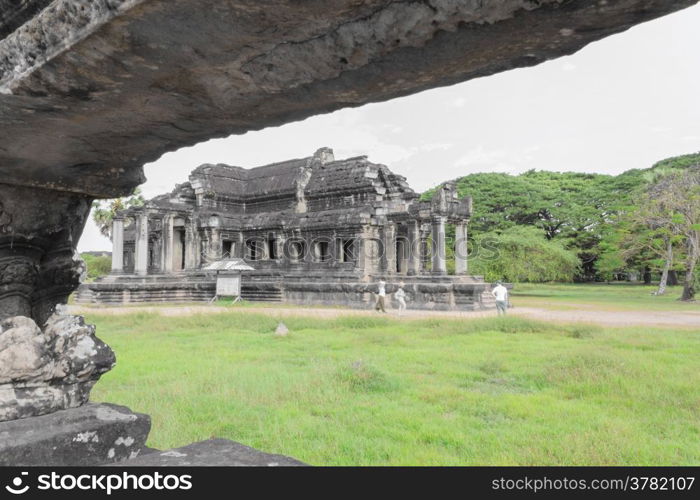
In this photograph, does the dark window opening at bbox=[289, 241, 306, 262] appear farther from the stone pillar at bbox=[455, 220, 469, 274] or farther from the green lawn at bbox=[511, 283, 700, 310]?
the green lawn at bbox=[511, 283, 700, 310]

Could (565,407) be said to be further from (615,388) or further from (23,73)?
(23,73)

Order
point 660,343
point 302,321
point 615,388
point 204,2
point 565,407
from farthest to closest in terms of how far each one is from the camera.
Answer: point 302,321, point 660,343, point 615,388, point 565,407, point 204,2

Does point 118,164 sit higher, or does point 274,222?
point 274,222

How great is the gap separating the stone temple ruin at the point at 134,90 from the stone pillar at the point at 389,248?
18965mm

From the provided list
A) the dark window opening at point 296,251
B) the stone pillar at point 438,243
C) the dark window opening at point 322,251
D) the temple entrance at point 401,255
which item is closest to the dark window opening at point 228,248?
the dark window opening at point 296,251

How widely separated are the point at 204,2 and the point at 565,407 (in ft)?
17.1

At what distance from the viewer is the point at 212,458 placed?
2.39 m

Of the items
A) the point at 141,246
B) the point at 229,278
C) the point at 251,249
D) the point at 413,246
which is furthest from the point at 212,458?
the point at 251,249

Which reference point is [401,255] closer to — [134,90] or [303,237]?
[303,237]

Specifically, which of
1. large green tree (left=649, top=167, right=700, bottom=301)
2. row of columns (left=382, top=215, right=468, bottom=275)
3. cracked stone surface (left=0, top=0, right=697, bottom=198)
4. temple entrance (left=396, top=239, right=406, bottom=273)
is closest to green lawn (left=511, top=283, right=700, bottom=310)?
large green tree (left=649, top=167, right=700, bottom=301)

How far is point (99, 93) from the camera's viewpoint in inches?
78.7

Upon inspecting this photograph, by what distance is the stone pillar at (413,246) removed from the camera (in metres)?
21.4

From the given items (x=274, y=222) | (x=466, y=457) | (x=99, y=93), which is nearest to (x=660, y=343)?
(x=466, y=457)
